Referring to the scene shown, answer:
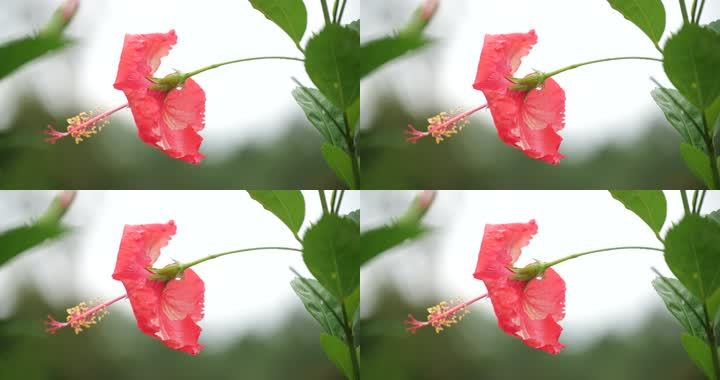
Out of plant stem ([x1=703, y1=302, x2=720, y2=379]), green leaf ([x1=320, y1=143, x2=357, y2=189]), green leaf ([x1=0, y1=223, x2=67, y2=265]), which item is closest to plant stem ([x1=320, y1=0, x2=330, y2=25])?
green leaf ([x1=320, y1=143, x2=357, y2=189])

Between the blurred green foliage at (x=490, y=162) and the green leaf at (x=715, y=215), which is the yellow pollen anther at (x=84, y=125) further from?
the green leaf at (x=715, y=215)

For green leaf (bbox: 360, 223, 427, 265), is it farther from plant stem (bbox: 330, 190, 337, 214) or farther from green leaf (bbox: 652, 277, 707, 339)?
green leaf (bbox: 652, 277, 707, 339)

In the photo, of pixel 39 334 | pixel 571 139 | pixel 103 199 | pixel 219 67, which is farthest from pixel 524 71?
pixel 39 334

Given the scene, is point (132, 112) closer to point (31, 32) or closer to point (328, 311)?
point (31, 32)

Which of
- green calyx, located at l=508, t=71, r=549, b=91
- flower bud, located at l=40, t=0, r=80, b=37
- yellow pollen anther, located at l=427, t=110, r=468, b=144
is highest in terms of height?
flower bud, located at l=40, t=0, r=80, b=37

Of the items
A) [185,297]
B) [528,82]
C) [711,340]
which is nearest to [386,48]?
[528,82]

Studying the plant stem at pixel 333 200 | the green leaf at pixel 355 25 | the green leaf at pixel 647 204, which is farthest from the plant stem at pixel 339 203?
the green leaf at pixel 647 204

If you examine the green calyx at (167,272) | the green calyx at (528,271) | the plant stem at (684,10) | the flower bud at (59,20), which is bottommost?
the green calyx at (167,272)
